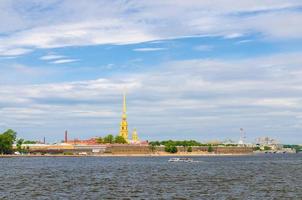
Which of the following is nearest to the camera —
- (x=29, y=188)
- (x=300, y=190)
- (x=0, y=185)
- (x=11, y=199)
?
(x=11, y=199)

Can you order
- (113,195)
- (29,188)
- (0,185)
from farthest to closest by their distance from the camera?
1. (0,185)
2. (29,188)
3. (113,195)

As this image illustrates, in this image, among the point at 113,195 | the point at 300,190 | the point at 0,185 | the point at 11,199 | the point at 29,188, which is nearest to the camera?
the point at 11,199

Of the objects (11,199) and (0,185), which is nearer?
(11,199)

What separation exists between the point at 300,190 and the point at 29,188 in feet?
82.6

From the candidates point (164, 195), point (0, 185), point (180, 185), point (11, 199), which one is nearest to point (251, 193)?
point (164, 195)

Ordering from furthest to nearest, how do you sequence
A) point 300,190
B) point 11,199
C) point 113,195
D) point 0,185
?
point 0,185, point 300,190, point 113,195, point 11,199

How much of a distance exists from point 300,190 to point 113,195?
16839mm

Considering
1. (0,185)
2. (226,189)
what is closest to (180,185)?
(226,189)

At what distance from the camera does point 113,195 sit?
1943 inches

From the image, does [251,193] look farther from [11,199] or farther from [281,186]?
[11,199]

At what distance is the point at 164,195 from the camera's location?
48.6 metres

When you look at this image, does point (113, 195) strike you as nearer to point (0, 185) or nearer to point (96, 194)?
point (96, 194)

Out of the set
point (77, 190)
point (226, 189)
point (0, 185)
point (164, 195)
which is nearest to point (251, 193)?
point (226, 189)

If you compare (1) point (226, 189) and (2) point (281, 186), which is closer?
(1) point (226, 189)
